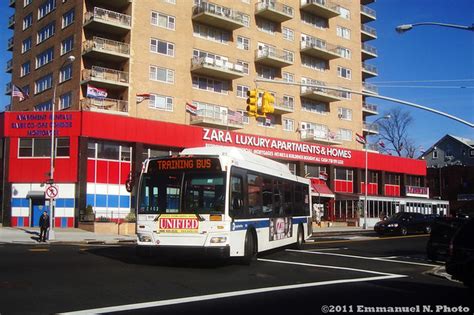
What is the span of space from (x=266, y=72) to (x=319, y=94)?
23.5 feet

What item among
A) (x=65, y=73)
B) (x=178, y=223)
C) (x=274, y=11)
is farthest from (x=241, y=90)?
(x=178, y=223)

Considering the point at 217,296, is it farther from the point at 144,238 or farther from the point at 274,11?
the point at 274,11

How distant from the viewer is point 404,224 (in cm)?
3528

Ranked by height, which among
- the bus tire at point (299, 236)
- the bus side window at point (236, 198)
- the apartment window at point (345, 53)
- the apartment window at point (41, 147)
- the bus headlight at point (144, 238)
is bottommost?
the bus tire at point (299, 236)

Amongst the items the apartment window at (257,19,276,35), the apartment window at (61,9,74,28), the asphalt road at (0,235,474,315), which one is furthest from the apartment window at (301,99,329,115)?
the asphalt road at (0,235,474,315)

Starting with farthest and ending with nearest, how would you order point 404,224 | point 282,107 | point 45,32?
1. point 282,107
2. point 45,32
3. point 404,224

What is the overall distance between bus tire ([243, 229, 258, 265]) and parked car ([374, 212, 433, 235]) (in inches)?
814

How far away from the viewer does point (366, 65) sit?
73.3 metres

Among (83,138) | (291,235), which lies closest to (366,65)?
(83,138)

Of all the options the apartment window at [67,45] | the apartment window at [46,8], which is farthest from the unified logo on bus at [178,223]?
the apartment window at [46,8]

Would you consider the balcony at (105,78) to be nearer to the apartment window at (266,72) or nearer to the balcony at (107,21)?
the balcony at (107,21)

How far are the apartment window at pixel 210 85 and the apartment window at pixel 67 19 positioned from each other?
11994mm

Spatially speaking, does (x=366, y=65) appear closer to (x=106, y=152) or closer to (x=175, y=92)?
(x=175, y=92)

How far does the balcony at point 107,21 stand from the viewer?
44.2 metres
